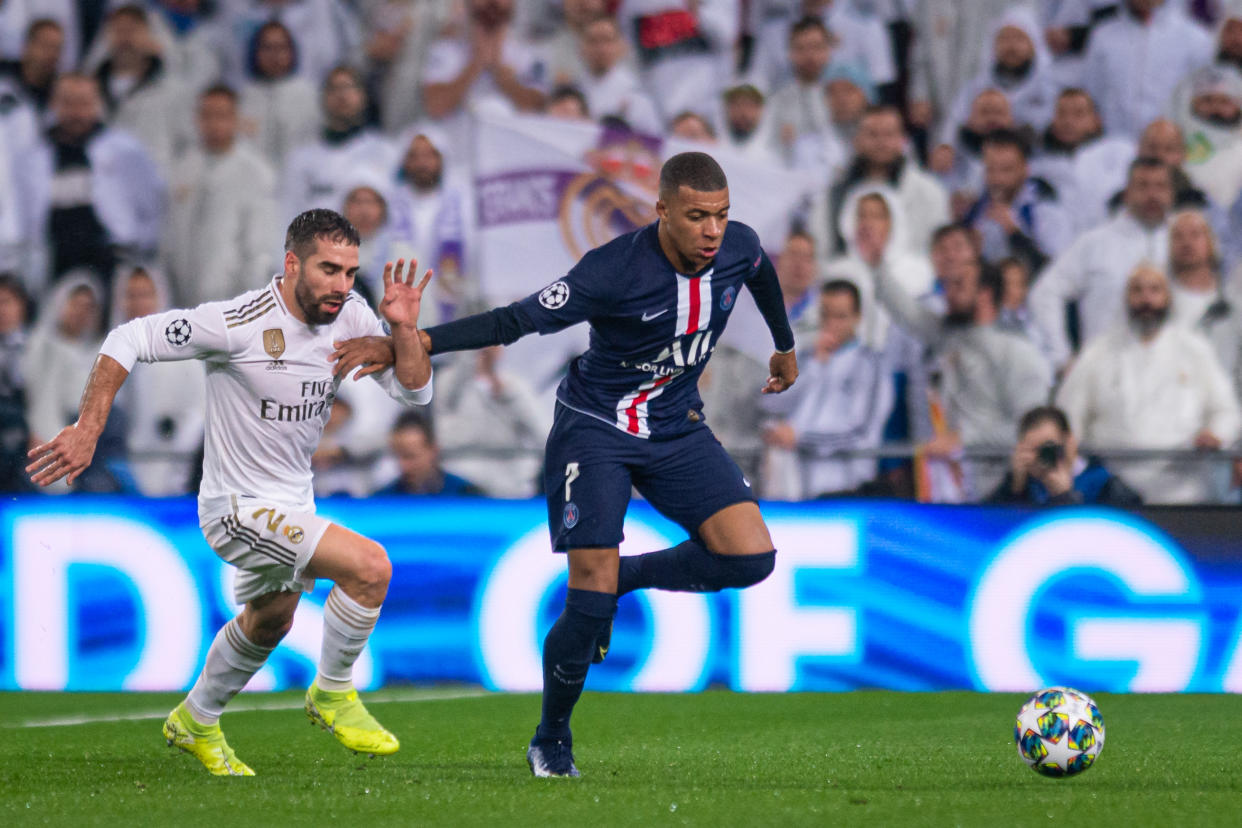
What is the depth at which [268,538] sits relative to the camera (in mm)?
5902

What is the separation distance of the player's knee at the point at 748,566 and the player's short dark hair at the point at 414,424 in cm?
401

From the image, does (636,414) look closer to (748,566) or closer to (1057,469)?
(748,566)

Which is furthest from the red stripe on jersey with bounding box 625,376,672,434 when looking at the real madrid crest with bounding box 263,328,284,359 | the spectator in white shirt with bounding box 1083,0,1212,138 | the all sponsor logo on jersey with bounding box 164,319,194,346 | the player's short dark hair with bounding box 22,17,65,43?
the player's short dark hair with bounding box 22,17,65,43

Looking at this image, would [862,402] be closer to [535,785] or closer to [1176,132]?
[1176,132]

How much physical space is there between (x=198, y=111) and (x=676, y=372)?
263 inches

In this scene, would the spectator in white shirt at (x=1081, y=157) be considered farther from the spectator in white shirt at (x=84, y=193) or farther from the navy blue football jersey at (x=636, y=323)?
the spectator in white shirt at (x=84, y=193)

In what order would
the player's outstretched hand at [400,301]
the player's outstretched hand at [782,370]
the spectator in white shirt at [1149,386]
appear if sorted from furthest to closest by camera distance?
1. the spectator in white shirt at [1149,386]
2. the player's outstretched hand at [782,370]
3. the player's outstretched hand at [400,301]

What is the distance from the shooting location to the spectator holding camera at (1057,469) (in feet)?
30.2

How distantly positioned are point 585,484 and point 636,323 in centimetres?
57

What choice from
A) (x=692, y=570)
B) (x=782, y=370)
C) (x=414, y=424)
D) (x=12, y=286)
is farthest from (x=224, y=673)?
(x=12, y=286)

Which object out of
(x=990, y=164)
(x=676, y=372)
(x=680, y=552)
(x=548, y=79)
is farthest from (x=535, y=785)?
(x=548, y=79)

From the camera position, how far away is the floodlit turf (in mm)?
4988

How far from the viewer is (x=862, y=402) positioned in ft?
32.2

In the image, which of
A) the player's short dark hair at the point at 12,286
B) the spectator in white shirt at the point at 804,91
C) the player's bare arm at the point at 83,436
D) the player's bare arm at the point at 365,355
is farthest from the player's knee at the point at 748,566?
the player's short dark hair at the point at 12,286
